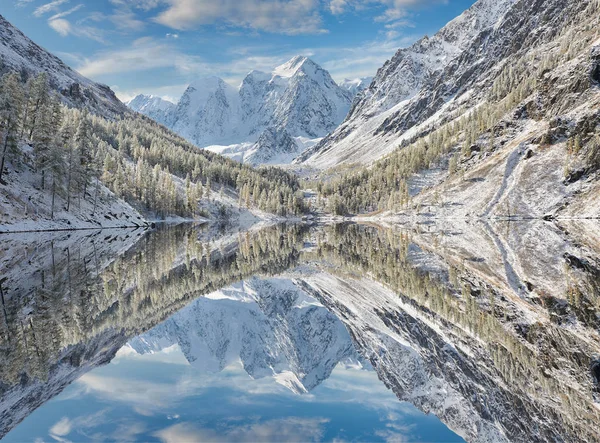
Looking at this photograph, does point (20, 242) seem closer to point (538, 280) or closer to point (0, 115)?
point (0, 115)

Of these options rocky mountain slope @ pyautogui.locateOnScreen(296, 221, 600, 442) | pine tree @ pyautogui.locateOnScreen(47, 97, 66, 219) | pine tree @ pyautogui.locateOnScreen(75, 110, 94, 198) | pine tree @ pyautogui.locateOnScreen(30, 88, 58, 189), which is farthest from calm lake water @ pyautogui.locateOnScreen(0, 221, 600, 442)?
pine tree @ pyautogui.locateOnScreen(75, 110, 94, 198)

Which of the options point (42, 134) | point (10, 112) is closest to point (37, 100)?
point (42, 134)

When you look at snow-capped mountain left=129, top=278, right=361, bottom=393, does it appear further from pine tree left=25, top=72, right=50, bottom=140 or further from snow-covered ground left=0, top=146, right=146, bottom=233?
pine tree left=25, top=72, right=50, bottom=140

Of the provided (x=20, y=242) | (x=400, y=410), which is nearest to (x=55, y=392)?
(x=400, y=410)

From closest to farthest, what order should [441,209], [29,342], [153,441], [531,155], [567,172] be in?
[153,441]
[29,342]
[567,172]
[531,155]
[441,209]

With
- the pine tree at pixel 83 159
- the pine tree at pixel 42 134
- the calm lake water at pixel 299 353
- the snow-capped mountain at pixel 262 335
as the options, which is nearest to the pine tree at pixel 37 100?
the pine tree at pixel 42 134
